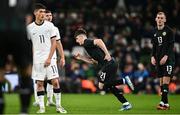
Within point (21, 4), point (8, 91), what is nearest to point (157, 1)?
point (8, 91)

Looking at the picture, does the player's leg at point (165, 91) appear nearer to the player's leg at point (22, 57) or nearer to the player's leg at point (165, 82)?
the player's leg at point (165, 82)

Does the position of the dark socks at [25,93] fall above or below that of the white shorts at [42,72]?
below

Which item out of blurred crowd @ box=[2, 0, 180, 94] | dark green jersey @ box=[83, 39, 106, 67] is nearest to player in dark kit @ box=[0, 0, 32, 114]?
dark green jersey @ box=[83, 39, 106, 67]

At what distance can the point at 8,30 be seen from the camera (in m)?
7.81

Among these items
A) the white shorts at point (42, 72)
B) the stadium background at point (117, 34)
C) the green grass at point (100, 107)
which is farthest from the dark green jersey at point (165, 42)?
the stadium background at point (117, 34)

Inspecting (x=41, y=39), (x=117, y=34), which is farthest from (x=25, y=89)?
(x=117, y=34)

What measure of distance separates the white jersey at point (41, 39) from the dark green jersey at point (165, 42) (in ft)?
9.17

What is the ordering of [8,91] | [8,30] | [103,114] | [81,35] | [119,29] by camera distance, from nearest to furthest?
[8,30] < [103,114] < [81,35] < [8,91] < [119,29]

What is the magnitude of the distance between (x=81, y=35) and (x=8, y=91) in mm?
8587

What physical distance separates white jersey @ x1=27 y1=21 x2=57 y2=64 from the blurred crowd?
26.2ft

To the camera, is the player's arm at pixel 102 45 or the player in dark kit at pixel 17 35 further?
the player's arm at pixel 102 45

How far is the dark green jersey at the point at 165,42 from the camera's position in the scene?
14.1 m

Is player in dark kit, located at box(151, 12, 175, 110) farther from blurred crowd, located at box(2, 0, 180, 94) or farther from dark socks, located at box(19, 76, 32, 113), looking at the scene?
blurred crowd, located at box(2, 0, 180, 94)

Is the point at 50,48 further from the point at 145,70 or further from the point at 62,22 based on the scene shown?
the point at 62,22
